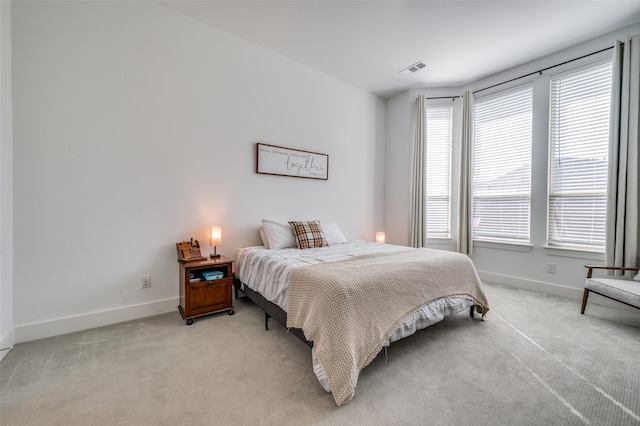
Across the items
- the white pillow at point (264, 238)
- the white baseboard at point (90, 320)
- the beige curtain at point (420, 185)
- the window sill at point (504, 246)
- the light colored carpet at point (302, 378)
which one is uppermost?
the beige curtain at point (420, 185)

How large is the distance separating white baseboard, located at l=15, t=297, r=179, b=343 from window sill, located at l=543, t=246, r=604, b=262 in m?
4.67

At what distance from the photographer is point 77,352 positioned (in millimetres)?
1933

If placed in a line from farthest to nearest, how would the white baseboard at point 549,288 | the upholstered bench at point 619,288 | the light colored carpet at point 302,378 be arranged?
1. the white baseboard at point 549,288
2. the upholstered bench at point 619,288
3. the light colored carpet at point 302,378

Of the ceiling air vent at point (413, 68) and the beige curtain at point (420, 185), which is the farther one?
the beige curtain at point (420, 185)

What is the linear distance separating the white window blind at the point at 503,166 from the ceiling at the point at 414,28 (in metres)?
0.58

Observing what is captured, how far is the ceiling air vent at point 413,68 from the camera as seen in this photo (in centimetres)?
364

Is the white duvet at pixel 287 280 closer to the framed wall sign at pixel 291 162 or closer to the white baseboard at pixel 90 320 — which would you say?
the white baseboard at pixel 90 320

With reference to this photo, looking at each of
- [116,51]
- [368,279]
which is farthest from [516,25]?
[116,51]

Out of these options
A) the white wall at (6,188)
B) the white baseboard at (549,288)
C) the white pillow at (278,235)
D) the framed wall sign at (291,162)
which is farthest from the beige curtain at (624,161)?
the white wall at (6,188)

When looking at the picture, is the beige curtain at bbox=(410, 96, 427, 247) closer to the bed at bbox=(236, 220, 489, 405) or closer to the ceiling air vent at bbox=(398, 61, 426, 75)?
the ceiling air vent at bbox=(398, 61, 426, 75)

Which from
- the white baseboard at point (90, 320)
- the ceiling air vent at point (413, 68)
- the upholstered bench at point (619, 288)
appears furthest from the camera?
the ceiling air vent at point (413, 68)

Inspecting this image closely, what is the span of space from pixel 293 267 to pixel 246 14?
8.86 ft

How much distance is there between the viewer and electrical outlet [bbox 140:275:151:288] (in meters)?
2.57

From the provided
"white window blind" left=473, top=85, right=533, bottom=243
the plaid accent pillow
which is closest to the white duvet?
the plaid accent pillow
